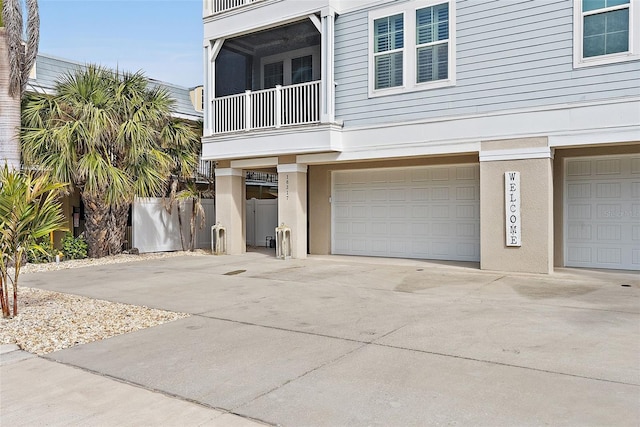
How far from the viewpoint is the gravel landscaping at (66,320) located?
20.0 ft

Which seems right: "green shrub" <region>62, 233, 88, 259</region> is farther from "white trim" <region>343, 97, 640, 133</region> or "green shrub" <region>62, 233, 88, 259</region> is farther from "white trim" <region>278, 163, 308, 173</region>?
"white trim" <region>343, 97, 640, 133</region>

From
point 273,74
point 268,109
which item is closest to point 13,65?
point 268,109

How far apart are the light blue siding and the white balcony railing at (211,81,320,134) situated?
1.57 metres

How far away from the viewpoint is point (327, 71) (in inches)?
505

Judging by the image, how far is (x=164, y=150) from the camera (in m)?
15.5

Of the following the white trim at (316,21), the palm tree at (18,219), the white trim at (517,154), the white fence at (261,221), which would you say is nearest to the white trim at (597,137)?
the white trim at (517,154)

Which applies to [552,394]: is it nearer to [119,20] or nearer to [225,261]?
[225,261]

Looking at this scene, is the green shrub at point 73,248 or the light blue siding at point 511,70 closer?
the light blue siding at point 511,70

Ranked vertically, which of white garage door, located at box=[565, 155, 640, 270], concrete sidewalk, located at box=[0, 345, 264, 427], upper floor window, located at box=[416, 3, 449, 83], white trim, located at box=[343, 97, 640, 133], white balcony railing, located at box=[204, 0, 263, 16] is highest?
white balcony railing, located at box=[204, 0, 263, 16]

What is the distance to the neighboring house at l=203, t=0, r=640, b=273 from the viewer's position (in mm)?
10016

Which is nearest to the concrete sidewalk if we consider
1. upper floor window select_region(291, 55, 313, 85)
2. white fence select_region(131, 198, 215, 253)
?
white fence select_region(131, 198, 215, 253)

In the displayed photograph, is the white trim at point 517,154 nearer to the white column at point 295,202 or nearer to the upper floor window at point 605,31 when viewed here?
the upper floor window at point 605,31

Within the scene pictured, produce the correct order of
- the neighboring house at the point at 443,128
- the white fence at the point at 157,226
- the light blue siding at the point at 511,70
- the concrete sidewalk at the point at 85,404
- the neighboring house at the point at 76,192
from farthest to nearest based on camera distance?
the neighboring house at the point at 76,192, the white fence at the point at 157,226, the neighboring house at the point at 443,128, the light blue siding at the point at 511,70, the concrete sidewalk at the point at 85,404

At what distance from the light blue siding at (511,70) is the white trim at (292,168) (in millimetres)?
2569
